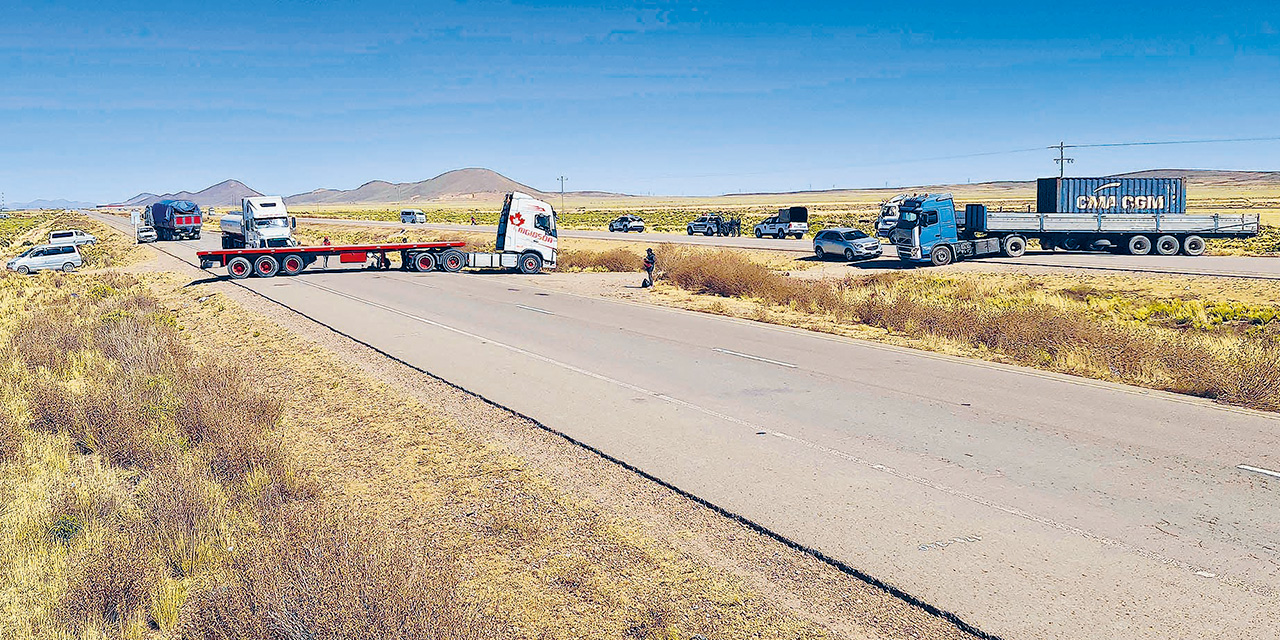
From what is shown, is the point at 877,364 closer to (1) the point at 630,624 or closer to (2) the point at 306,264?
(1) the point at 630,624

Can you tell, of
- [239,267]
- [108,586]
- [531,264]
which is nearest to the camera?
[108,586]

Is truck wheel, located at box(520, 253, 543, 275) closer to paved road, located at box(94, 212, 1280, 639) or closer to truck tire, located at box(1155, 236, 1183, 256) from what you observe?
paved road, located at box(94, 212, 1280, 639)

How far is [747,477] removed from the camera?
8758 mm

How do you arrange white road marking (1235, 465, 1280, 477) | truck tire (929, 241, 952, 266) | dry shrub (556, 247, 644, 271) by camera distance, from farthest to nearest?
dry shrub (556, 247, 644, 271) → truck tire (929, 241, 952, 266) → white road marking (1235, 465, 1280, 477)

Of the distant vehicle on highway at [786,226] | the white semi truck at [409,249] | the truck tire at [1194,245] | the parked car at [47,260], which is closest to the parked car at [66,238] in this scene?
the parked car at [47,260]

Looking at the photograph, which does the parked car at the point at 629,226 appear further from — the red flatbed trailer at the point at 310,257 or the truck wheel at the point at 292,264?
the truck wheel at the point at 292,264

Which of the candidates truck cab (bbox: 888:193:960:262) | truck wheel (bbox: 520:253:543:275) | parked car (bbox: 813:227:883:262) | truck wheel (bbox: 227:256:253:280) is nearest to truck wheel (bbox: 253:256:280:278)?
truck wheel (bbox: 227:256:253:280)

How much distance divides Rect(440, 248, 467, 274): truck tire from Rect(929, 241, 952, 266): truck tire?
19630 mm

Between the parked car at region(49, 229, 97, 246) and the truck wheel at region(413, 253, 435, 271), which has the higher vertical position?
the parked car at region(49, 229, 97, 246)

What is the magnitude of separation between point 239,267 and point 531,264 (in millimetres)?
11304

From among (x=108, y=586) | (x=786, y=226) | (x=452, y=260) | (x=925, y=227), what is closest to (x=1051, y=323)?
(x=108, y=586)

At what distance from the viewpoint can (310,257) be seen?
3469 centimetres

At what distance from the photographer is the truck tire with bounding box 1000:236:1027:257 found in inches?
1496

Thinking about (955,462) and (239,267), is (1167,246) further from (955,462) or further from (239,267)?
(239,267)
